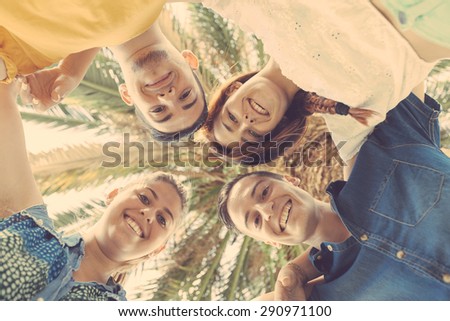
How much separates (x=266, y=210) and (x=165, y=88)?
68 centimetres

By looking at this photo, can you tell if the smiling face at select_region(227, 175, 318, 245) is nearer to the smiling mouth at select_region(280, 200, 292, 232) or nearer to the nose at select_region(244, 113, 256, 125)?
the smiling mouth at select_region(280, 200, 292, 232)

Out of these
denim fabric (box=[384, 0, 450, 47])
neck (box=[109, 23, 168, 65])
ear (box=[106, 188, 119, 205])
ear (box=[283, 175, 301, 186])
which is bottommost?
ear (box=[283, 175, 301, 186])

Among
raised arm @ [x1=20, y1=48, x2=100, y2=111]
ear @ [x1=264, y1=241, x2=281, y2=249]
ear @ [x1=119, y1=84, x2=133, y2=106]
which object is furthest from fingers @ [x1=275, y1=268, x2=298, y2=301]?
raised arm @ [x1=20, y1=48, x2=100, y2=111]

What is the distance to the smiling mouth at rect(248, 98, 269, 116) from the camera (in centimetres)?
219

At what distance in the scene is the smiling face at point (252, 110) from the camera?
2.18m

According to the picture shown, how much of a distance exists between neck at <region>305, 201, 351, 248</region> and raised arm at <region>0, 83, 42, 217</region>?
1.19 m

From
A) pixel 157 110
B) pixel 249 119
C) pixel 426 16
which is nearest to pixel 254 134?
pixel 249 119

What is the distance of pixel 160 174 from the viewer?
7.77 feet

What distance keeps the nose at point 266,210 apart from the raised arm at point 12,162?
3.08 feet

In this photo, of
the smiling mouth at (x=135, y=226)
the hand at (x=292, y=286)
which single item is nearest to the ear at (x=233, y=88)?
the smiling mouth at (x=135, y=226)

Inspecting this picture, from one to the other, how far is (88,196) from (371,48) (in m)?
1.43

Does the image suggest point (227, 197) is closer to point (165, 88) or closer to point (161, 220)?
point (161, 220)
